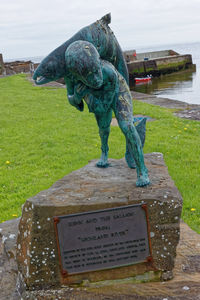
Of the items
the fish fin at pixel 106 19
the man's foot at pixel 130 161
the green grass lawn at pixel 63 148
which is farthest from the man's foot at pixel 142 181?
the fish fin at pixel 106 19

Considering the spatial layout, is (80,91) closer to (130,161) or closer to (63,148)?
(130,161)

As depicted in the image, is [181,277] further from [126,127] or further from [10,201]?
[10,201]

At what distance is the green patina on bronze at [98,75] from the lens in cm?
283

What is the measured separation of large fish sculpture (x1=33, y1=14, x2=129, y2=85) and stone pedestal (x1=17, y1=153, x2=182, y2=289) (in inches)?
42.8

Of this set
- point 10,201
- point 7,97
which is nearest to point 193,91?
point 7,97

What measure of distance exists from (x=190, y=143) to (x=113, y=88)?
4310 mm

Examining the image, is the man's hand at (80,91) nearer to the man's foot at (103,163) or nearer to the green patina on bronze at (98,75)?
the green patina on bronze at (98,75)

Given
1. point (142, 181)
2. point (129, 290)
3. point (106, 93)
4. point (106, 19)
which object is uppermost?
point (106, 19)

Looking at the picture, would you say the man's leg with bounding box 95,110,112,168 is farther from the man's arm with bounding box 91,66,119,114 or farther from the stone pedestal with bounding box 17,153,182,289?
the stone pedestal with bounding box 17,153,182,289

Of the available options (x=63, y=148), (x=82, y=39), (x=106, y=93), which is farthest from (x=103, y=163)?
(x=63, y=148)

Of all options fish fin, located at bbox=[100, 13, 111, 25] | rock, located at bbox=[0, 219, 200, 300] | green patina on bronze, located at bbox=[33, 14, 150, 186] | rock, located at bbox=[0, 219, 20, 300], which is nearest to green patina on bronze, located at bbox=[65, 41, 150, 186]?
green patina on bronze, located at bbox=[33, 14, 150, 186]

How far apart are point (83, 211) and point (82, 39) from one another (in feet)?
5.07

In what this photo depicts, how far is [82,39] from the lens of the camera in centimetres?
307

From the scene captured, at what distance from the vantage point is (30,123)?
31.5 feet
